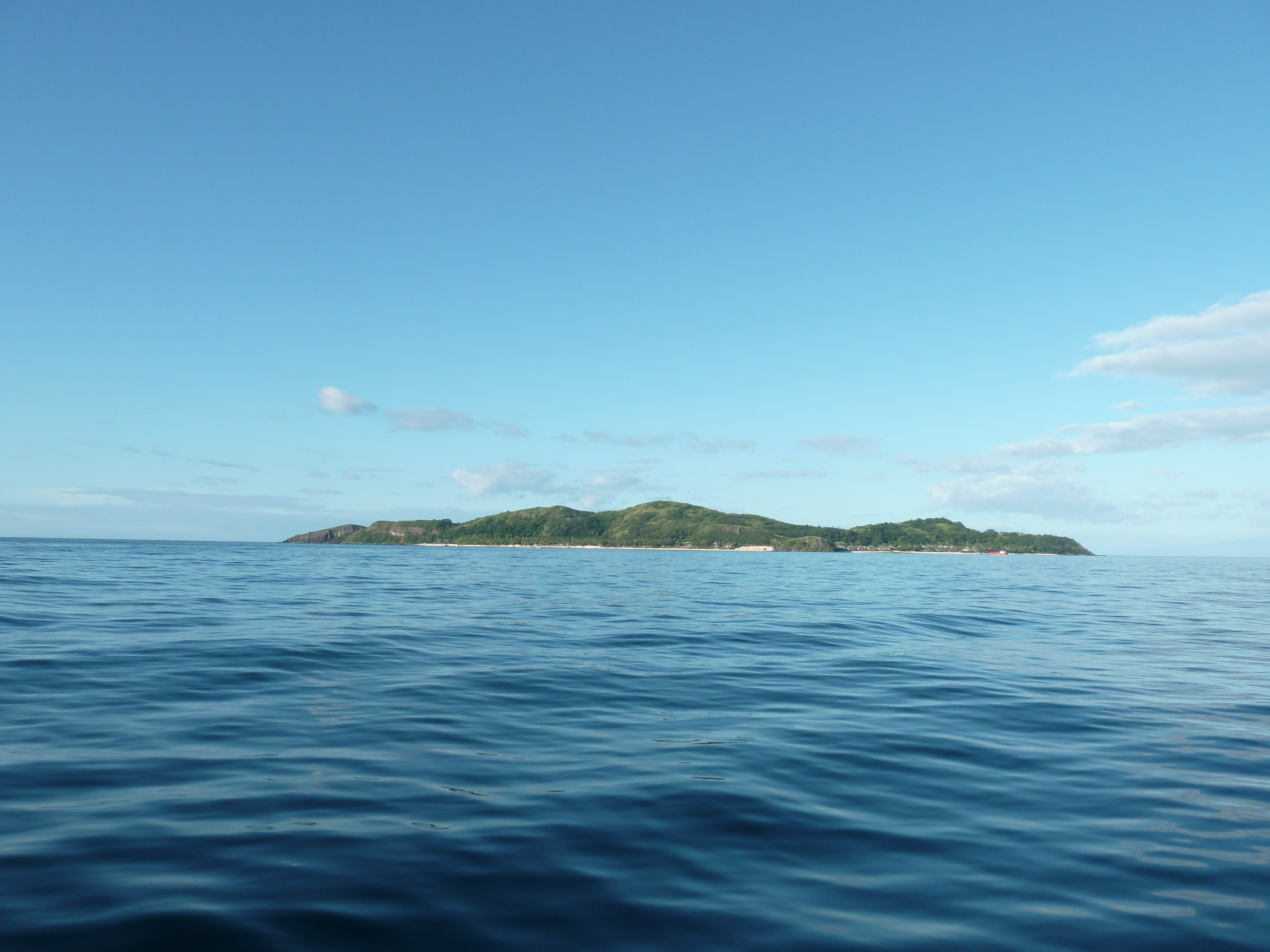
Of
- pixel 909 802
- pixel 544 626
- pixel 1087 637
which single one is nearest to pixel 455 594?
pixel 544 626

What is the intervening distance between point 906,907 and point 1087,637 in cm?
2263

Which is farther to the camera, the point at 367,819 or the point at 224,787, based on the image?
the point at 224,787

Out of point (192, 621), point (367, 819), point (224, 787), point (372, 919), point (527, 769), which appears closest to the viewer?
point (372, 919)

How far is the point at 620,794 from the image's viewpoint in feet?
26.7

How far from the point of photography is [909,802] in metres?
8.11

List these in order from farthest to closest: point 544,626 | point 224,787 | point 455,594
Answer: point 455,594
point 544,626
point 224,787

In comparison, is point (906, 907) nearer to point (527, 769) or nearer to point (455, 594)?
point (527, 769)

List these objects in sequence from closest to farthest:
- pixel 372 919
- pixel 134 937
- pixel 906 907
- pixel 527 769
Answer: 1. pixel 134 937
2. pixel 372 919
3. pixel 906 907
4. pixel 527 769

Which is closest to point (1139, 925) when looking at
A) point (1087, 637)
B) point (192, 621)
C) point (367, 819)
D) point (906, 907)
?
point (906, 907)

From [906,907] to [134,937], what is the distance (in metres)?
6.06

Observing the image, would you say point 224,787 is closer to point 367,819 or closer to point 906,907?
point 367,819

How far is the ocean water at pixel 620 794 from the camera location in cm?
541

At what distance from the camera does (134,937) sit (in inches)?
193

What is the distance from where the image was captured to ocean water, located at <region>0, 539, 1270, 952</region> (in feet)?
17.8
